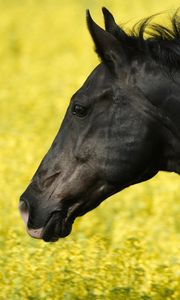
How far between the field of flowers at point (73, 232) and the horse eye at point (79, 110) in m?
1.69

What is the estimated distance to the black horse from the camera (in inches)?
239

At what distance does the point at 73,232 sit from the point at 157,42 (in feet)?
15.2

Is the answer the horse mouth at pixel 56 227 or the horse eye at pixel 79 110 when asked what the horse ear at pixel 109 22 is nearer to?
the horse eye at pixel 79 110

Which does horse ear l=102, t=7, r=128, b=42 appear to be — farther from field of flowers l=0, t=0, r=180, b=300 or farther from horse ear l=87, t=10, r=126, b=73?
field of flowers l=0, t=0, r=180, b=300

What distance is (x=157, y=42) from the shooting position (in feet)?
20.1

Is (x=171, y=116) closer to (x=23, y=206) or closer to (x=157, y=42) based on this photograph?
(x=157, y=42)

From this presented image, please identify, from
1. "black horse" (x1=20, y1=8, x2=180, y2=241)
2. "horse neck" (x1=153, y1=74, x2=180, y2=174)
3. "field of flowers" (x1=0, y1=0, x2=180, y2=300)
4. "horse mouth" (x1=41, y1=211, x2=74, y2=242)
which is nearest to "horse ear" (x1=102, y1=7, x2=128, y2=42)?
"black horse" (x1=20, y1=8, x2=180, y2=241)

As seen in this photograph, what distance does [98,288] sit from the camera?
7.42 m

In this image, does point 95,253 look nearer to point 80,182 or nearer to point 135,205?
point 80,182

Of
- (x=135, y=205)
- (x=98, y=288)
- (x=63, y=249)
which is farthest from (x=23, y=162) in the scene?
(x=98, y=288)

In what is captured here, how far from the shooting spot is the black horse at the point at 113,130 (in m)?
6.06

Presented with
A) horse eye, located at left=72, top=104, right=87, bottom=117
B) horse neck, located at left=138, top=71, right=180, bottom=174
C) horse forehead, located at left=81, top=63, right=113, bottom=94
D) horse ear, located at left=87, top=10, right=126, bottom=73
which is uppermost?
horse ear, located at left=87, top=10, right=126, bottom=73

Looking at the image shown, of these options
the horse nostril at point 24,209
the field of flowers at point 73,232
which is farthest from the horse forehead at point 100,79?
the field of flowers at point 73,232

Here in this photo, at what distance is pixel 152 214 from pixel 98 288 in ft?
13.7
